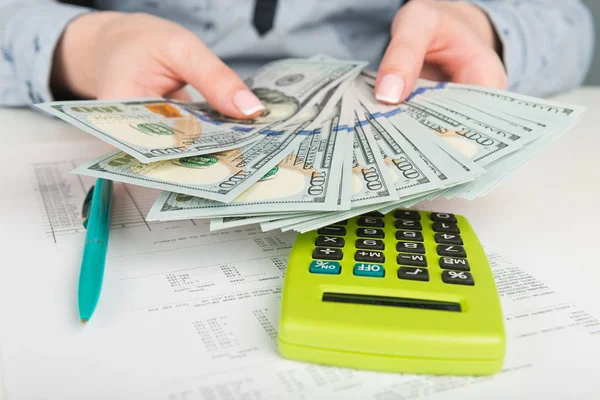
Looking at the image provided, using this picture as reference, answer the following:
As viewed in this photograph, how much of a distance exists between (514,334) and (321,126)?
0.87 ft

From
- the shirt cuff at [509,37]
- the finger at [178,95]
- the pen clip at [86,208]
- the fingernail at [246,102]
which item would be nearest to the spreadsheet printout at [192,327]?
the pen clip at [86,208]

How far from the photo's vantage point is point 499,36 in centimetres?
79

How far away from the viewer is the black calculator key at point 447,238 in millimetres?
399

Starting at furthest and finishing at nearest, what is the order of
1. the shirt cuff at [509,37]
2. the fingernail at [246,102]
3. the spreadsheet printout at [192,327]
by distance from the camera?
1. the shirt cuff at [509,37]
2. the fingernail at [246,102]
3. the spreadsheet printout at [192,327]

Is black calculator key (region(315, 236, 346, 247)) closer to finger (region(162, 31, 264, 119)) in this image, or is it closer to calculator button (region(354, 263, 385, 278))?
calculator button (region(354, 263, 385, 278))

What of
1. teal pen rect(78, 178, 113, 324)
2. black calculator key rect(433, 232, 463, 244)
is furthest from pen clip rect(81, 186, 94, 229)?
black calculator key rect(433, 232, 463, 244)

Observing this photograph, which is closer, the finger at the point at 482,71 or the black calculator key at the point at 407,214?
the black calculator key at the point at 407,214

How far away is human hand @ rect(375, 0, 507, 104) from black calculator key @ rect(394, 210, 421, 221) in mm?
168

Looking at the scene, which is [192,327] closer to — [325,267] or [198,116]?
[325,267]

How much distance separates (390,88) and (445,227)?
0.66ft

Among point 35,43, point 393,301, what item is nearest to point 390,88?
point 393,301

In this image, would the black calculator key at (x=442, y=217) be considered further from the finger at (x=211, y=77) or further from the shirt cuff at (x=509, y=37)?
the shirt cuff at (x=509, y=37)

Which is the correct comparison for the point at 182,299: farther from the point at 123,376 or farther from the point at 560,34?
the point at 560,34

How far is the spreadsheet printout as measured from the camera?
29 centimetres
